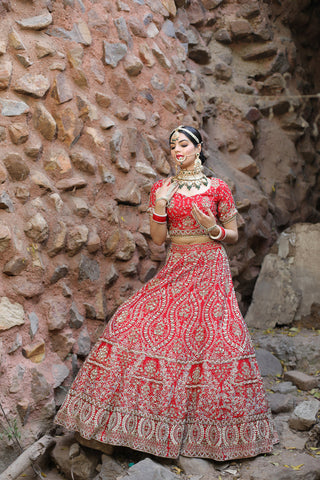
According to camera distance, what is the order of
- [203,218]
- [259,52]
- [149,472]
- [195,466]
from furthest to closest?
[259,52], [203,218], [195,466], [149,472]

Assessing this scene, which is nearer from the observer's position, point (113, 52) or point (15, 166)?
point (15, 166)

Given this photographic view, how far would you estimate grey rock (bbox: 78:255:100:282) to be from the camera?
3.22m

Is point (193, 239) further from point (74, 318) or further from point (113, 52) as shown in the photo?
point (113, 52)

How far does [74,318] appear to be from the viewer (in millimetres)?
3160

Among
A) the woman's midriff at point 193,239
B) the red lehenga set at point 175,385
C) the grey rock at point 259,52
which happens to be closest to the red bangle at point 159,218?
the woman's midriff at point 193,239

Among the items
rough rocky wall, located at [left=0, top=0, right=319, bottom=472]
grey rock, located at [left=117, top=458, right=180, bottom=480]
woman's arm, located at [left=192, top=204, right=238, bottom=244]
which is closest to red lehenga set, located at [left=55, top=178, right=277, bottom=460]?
grey rock, located at [left=117, top=458, right=180, bottom=480]

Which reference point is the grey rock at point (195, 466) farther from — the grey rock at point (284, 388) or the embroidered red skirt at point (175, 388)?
the grey rock at point (284, 388)

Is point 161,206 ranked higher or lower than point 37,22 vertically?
lower

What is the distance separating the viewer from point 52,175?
10.4ft

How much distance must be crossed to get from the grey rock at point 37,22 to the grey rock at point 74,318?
1.60 meters

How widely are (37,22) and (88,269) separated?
1.46 metres

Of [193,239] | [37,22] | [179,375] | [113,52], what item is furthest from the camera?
[113,52]

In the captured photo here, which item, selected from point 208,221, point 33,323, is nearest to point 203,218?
point 208,221

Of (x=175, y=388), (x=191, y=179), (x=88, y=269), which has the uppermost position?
(x=191, y=179)
